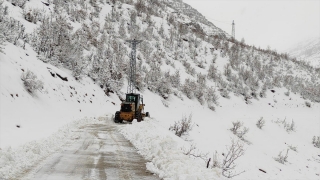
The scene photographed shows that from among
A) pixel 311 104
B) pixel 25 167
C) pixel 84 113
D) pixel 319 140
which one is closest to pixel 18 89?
pixel 84 113

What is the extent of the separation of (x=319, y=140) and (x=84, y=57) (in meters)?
22.7

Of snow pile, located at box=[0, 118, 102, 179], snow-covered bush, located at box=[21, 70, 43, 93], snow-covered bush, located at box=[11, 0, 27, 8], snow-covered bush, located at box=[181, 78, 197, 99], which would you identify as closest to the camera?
snow pile, located at box=[0, 118, 102, 179]

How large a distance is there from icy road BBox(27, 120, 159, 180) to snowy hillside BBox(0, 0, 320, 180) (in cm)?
37

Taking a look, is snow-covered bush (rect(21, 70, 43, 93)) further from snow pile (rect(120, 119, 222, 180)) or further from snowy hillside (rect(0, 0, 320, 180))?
snow pile (rect(120, 119, 222, 180))

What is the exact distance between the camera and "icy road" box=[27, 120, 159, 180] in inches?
259

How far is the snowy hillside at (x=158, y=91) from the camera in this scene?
35.3ft

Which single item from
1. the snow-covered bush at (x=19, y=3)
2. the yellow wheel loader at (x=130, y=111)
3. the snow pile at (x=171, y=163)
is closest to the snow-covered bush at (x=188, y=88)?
the yellow wheel loader at (x=130, y=111)

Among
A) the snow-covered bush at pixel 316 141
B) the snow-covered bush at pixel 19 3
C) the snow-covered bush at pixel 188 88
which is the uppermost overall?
the snow-covered bush at pixel 19 3

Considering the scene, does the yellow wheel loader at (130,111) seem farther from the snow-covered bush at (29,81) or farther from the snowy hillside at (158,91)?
the snow-covered bush at (29,81)

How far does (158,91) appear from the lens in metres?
33.9

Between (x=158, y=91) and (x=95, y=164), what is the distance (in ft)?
86.2

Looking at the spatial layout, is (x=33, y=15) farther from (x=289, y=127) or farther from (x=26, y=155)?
(x=289, y=127)

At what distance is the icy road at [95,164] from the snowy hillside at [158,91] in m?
0.37

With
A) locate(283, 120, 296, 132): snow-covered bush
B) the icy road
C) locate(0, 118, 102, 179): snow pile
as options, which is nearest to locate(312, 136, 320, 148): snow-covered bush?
locate(283, 120, 296, 132): snow-covered bush
